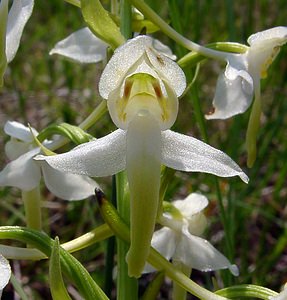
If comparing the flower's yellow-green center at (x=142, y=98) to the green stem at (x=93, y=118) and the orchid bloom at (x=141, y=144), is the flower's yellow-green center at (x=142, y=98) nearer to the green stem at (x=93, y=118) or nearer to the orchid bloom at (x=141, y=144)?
the orchid bloom at (x=141, y=144)

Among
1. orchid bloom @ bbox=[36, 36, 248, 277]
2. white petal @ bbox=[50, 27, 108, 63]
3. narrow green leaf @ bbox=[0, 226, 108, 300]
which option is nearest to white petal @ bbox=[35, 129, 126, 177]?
orchid bloom @ bbox=[36, 36, 248, 277]

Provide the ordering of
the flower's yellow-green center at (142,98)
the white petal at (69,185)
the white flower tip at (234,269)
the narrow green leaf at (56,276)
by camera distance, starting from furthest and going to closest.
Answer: the white petal at (69,185) → the white flower tip at (234,269) → the flower's yellow-green center at (142,98) → the narrow green leaf at (56,276)

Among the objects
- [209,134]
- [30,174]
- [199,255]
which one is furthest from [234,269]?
[209,134]

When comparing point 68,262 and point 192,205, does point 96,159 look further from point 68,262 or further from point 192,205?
point 192,205

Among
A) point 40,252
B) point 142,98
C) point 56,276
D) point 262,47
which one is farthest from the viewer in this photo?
point 262,47

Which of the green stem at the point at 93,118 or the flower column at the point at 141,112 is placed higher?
the flower column at the point at 141,112

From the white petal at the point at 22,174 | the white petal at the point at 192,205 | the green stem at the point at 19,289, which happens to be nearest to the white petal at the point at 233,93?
Answer: the white petal at the point at 192,205

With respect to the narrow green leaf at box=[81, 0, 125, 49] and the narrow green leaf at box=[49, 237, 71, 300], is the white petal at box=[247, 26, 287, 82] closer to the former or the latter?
the narrow green leaf at box=[81, 0, 125, 49]

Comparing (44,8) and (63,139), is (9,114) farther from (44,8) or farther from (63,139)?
(63,139)
